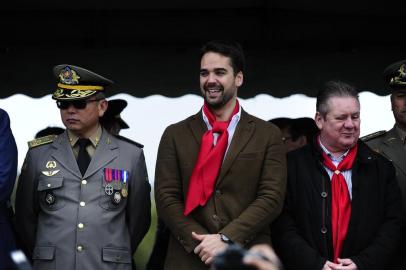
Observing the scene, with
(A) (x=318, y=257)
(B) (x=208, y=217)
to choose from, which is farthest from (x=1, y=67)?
(A) (x=318, y=257)

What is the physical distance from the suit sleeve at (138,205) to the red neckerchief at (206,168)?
41cm

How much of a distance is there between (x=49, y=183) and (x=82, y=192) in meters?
0.19

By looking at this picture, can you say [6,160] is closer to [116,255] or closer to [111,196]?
[111,196]

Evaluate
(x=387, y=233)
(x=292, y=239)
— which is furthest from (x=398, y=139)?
(x=292, y=239)

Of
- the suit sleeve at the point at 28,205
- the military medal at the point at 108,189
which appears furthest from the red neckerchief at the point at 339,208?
the suit sleeve at the point at 28,205

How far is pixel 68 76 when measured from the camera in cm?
471

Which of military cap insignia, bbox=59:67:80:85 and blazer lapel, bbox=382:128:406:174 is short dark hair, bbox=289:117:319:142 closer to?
blazer lapel, bbox=382:128:406:174

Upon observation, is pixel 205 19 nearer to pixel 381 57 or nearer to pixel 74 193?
pixel 381 57

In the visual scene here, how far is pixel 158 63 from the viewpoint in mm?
6316

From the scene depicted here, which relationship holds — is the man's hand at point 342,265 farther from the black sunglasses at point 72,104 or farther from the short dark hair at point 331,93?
the black sunglasses at point 72,104

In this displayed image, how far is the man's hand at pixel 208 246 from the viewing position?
4.05 meters

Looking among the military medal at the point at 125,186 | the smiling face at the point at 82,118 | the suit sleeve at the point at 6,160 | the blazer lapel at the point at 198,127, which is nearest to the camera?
the suit sleeve at the point at 6,160

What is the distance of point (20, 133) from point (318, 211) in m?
2.82

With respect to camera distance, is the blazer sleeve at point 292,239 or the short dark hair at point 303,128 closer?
the blazer sleeve at point 292,239
